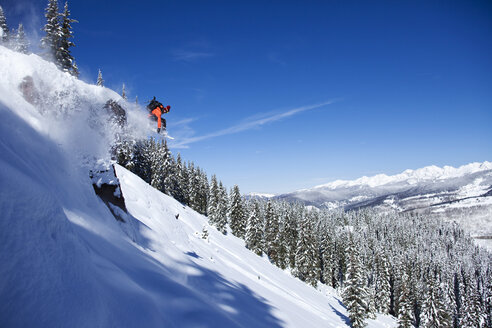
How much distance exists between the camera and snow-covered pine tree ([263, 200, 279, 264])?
4816 centimetres

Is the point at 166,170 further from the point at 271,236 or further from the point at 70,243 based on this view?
the point at 70,243

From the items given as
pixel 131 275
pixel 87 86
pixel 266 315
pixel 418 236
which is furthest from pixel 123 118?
pixel 418 236

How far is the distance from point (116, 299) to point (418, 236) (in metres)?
169

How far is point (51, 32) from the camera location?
22.1 metres

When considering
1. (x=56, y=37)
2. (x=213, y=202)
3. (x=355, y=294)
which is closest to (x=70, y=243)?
(x=56, y=37)

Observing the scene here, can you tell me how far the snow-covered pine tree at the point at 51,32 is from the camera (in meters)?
22.0

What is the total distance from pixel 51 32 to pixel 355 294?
4320 centimetres

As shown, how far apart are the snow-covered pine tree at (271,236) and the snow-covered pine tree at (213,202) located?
1066cm

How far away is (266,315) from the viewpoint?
9625 mm

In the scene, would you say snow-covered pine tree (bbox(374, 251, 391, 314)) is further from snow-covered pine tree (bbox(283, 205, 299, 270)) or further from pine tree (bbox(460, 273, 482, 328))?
snow-covered pine tree (bbox(283, 205, 299, 270))

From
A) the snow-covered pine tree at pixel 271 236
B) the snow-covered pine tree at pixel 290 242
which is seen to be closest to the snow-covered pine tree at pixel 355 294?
the snow-covered pine tree at pixel 271 236

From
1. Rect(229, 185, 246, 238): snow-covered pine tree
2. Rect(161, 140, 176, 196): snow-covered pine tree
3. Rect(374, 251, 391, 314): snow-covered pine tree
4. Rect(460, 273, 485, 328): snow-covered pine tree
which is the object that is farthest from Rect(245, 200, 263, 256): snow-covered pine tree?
Rect(460, 273, 485, 328): snow-covered pine tree

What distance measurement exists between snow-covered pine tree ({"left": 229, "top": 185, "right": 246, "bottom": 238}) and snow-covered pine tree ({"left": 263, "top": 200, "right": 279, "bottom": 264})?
5.82 m

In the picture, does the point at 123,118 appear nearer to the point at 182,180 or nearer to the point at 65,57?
the point at 65,57
